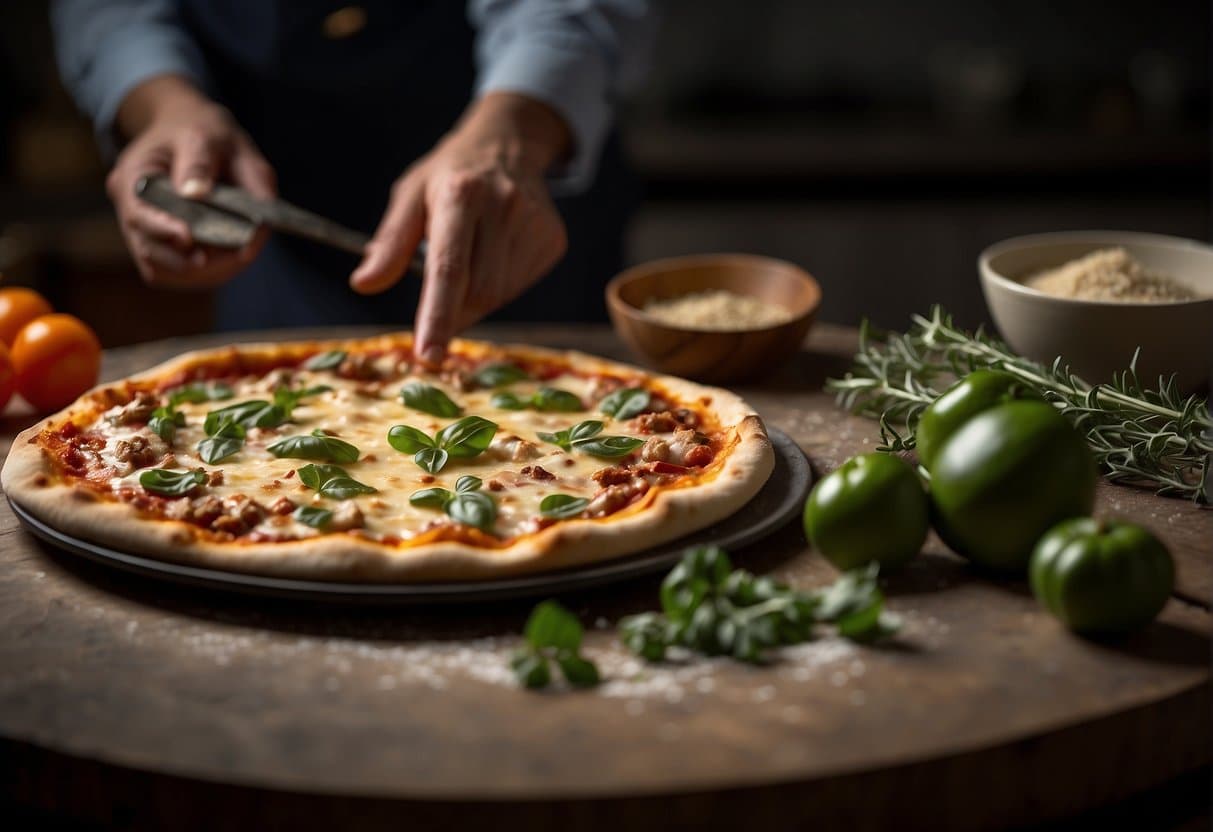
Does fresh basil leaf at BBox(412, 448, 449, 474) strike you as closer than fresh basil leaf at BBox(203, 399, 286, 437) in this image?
Yes

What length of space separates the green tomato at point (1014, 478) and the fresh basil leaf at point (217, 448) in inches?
45.3

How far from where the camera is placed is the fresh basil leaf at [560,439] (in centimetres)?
221

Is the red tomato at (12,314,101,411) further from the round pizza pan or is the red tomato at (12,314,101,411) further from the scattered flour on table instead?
the scattered flour on table

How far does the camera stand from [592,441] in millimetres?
2191

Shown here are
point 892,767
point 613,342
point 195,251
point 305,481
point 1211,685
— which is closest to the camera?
point 892,767

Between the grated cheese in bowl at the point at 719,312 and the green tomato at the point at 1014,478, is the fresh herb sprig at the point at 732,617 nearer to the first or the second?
the green tomato at the point at 1014,478

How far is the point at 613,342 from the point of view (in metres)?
3.05

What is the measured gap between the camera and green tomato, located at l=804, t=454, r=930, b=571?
1.72m

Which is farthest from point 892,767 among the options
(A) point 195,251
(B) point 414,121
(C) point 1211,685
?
(B) point 414,121

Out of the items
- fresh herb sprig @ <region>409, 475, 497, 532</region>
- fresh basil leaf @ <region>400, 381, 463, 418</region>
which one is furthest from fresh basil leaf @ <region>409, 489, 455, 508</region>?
fresh basil leaf @ <region>400, 381, 463, 418</region>

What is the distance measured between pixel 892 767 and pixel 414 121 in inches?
107

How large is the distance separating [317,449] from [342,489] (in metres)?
0.20

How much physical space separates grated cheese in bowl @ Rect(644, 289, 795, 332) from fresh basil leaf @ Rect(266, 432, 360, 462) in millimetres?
791

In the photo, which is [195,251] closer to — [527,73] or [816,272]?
[527,73]
